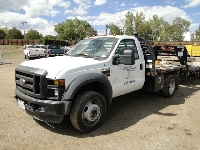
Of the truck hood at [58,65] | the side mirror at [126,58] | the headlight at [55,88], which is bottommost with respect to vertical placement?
the headlight at [55,88]

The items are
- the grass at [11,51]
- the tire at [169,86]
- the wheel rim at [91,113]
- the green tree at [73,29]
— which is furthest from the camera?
the green tree at [73,29]

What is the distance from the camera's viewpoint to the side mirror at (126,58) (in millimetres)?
3984

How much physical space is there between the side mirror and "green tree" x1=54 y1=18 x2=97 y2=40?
77.1 meters

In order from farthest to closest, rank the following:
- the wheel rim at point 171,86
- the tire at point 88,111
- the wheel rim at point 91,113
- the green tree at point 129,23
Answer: the green tree at point 129,23 < the wheel rim at point 171,86 < the wheel rim at point 91,113 < the tire at point 88,111

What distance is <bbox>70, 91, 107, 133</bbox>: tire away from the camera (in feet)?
12.2

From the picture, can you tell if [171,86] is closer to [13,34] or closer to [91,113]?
[91,113]

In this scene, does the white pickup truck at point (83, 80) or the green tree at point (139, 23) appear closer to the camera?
the white pickup truck at point (83, 80)

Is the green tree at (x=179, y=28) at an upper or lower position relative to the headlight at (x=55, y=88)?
upper

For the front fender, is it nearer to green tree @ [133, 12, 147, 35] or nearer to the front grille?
the front grille

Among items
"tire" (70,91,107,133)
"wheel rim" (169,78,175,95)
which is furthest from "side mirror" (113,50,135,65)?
"wheel rim" (169,78,175,95)

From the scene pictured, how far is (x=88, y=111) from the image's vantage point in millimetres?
3861

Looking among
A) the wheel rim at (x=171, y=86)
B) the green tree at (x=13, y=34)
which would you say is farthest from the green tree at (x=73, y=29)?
the wheel rim at (x=171, y=86)

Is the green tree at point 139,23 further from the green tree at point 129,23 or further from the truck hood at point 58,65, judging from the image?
the truck hood at point 58,65

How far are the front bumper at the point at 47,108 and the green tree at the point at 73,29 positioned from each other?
7773cm
